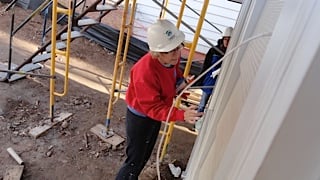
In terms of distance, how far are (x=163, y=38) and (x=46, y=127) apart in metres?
2.03

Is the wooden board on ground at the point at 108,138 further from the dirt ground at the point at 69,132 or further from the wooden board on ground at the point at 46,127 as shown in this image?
the wooden board on ground at the point at 46,127

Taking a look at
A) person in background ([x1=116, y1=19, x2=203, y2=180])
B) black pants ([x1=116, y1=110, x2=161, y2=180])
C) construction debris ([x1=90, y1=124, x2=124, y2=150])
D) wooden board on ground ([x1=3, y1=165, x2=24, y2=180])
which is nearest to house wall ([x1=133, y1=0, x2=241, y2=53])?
construction debris ([x1=90, y1=124, x2=124, y2=150])

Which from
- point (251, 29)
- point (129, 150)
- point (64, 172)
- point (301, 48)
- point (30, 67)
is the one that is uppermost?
point (301, 48)

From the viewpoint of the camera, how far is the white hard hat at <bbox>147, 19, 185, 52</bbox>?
6.52 feet

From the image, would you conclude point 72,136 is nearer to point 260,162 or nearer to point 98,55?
point 98,55

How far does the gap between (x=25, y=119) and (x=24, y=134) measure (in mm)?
286

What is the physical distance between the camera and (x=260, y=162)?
0.36 meters

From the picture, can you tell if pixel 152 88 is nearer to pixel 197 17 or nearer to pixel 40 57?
pixel 40 57

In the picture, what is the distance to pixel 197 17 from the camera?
6.29 m

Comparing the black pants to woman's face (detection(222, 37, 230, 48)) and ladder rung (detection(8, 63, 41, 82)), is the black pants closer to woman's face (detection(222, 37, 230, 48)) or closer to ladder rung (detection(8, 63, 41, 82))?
woman's face (detection(222, 37, 230, 48))

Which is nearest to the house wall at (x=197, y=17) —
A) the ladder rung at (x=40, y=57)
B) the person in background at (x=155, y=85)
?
the ladder rung at (x=40, y=57)

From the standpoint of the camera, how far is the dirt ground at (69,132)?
3.10 metres

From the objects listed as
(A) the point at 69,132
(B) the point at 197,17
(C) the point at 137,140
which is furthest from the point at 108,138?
(B) the point at 197,17

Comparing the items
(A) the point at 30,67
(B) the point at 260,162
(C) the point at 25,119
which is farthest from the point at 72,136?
(B) the point at 260,162
